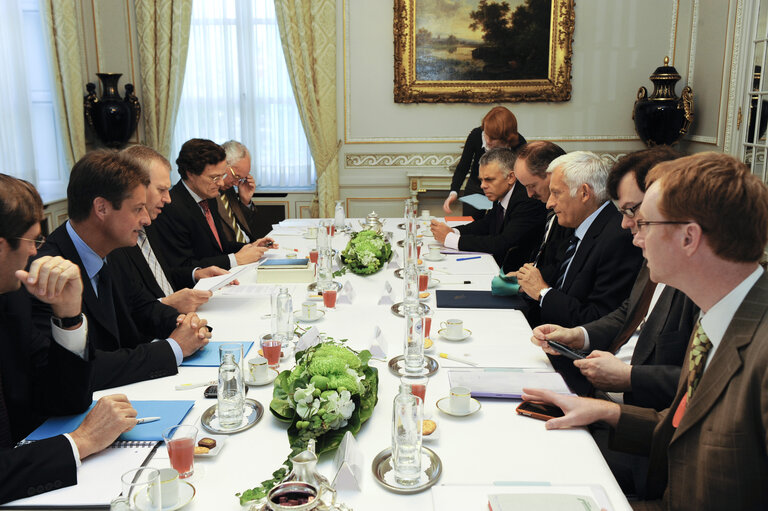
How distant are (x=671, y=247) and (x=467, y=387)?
68 centimetres

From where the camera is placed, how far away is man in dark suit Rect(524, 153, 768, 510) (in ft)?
4.33

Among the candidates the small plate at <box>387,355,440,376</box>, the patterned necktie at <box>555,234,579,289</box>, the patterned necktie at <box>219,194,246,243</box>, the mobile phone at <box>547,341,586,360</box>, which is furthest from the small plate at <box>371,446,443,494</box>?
the patterned necktie at <box>219,194,246,243</box>

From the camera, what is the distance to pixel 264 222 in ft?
22.7

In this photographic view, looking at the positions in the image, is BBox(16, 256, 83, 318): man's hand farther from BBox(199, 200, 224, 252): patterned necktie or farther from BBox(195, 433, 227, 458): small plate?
BBox(199, 200, 224, 252): patterned necktie

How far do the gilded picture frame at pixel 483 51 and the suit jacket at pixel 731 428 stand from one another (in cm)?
559

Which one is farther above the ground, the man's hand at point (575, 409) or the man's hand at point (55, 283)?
the man's hand at point (55, 283)

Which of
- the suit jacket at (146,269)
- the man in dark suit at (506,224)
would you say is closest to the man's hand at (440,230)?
the man in dark suit at (506,224)

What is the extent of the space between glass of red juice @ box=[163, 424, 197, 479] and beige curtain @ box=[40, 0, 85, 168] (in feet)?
18.1

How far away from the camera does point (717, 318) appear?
1489mm

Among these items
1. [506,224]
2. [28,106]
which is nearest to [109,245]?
[506,224]

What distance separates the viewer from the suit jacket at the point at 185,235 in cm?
371

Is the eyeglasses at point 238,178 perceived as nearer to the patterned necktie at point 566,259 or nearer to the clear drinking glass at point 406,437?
the patterned necktie at point 566,259

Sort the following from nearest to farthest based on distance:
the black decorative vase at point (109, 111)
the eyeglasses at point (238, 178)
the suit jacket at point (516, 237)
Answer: the suit jacket at point (516, 237) → the eyeglasses at point (238, 178) → the black decorative vase at point (109, 111)

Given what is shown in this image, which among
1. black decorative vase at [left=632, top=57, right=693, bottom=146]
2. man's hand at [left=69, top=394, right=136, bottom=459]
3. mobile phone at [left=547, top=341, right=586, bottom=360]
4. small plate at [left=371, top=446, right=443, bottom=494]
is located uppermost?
black decorative vase at [left=632, top=57, right=693, bottom=146]
